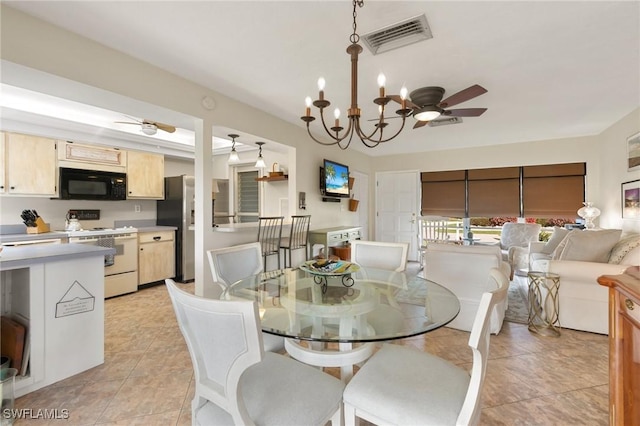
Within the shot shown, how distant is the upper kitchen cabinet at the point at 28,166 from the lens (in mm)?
3160

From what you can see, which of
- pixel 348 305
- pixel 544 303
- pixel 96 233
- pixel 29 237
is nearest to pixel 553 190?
pixel 544 303

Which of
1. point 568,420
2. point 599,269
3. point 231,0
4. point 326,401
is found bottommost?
point 568,420

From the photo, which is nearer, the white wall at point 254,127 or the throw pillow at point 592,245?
the white wall at point 254,127

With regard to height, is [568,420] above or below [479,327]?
below

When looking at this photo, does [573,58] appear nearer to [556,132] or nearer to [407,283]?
[407,283]

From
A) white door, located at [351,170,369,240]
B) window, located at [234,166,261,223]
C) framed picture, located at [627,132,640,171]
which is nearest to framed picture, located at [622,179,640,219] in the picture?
framed picture, located at [627,132,640,171]

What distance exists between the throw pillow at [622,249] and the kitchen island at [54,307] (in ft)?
15.1

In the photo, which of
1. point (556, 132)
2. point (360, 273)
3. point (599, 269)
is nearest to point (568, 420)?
point (360, 273)

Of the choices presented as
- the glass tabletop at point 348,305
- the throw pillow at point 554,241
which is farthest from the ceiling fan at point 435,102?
the throw pillow at point 554,241

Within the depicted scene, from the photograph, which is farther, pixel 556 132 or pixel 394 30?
pixel 556 132

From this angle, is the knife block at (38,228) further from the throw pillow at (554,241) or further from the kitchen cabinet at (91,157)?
the throw pillow at (554,241)

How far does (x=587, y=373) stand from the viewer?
6.66 feet

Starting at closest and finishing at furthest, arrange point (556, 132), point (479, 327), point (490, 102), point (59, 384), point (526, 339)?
point (479, 327) < point (59, 384) < point (526, 339) < point (490, 102) < point (556, 132)

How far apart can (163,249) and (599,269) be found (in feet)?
17.7
